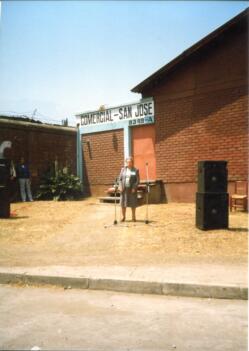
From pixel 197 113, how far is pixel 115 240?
22.9 ft

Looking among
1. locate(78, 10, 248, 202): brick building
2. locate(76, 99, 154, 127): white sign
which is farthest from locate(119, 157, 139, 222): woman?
locate(76, 99, 154, 127): white sign

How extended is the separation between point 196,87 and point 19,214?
24.9ft

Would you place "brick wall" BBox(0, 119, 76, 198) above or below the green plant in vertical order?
above

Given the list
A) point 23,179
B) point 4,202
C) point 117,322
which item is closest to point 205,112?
point 4,202

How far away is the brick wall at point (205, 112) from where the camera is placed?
43.4 ft

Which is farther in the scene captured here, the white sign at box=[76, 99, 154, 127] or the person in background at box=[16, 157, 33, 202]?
the person in background at box=[16, 157, 33, 202]

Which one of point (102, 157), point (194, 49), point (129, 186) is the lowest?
point (129, 186)

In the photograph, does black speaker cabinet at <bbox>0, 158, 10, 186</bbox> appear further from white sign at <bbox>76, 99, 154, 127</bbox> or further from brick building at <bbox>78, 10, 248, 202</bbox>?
white sign at <bbox>76, 99, 154, 127</bbox>

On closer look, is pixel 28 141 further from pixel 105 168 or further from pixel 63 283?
pixel 63 283

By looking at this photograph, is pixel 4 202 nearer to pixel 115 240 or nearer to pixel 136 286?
pixel 115 240

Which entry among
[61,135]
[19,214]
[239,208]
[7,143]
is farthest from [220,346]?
[61,135]

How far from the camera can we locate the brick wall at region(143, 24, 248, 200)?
1323cm

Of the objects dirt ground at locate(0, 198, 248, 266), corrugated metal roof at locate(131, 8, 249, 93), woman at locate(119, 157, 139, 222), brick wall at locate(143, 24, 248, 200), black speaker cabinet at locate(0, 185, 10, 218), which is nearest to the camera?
dirt ground at locate(0, 198, 248, 266)

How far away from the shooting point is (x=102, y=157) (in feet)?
58.7
